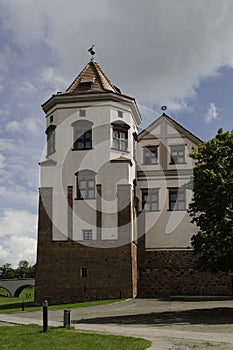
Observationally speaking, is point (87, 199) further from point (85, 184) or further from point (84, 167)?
point (84, 167)

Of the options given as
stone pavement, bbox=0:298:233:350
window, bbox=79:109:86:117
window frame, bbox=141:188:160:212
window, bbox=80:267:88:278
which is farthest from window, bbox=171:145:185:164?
stone pavement, bbox=0:298:233:350

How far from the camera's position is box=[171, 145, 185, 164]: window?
120 feet

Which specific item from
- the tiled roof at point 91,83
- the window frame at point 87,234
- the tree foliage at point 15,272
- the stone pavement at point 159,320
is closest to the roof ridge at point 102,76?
the tiled roof at point 91,83

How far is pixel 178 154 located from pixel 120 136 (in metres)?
5.18

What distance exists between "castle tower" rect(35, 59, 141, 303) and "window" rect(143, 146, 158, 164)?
6.75 ft

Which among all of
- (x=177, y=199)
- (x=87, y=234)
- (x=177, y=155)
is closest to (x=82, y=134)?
(x=87, y=234)

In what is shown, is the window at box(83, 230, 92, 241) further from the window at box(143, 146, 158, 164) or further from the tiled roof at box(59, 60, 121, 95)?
the tiled roof at box(59, 60, 121, 95)

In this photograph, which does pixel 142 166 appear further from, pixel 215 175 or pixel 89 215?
pixel 215 175

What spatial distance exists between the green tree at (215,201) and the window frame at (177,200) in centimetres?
1236

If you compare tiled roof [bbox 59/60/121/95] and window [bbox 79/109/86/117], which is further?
tiled roof [bbox 59/60/121/95]

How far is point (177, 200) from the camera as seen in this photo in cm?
3591

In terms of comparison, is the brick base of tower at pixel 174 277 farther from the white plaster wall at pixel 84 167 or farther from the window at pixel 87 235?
the window at pixel 87 235

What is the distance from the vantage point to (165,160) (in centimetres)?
3672

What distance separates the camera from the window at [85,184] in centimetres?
3341
